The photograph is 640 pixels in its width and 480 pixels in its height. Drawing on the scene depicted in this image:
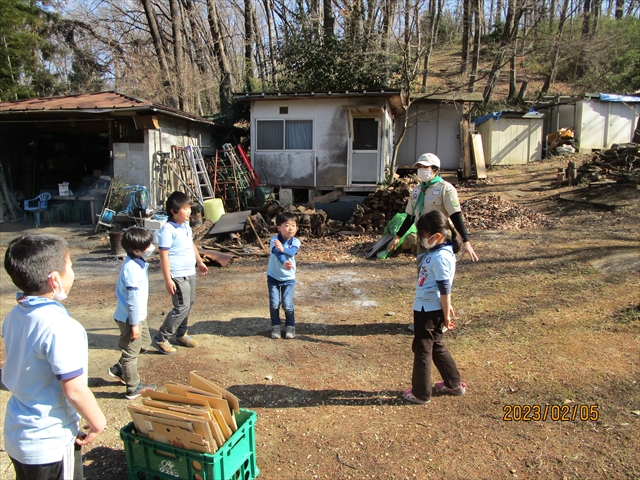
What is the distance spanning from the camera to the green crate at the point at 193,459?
7.78 feet

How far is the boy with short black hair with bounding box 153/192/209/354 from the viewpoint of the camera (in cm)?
432

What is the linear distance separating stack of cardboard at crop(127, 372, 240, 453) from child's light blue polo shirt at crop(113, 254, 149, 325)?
1043mm

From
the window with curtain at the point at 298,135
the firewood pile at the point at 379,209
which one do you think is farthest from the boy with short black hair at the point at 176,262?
the window with curtain at the point at 298,135

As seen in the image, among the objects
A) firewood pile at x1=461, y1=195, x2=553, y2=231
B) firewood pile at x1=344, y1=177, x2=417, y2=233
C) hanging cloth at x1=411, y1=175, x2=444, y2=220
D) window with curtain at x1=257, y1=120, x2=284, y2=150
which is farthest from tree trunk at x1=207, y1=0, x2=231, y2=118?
hanging cloth at x1=411, y1=175, x2=444, y2=220

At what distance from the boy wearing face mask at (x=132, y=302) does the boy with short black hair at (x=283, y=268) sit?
1.44 m

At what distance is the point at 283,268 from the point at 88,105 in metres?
10.7

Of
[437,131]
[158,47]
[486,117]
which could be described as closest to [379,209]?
[437,131]

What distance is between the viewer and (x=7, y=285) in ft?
26.2

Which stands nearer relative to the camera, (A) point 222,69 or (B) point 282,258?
(B) point 282,258

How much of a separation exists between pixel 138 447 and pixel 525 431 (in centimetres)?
249

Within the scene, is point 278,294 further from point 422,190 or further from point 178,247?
point 422,190

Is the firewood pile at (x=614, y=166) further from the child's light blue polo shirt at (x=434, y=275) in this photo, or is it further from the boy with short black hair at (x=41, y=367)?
the boy with short black hair at (x=41, y=367)

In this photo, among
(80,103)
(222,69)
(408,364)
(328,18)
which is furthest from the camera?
(222,69)

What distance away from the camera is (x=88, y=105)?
1284cm
